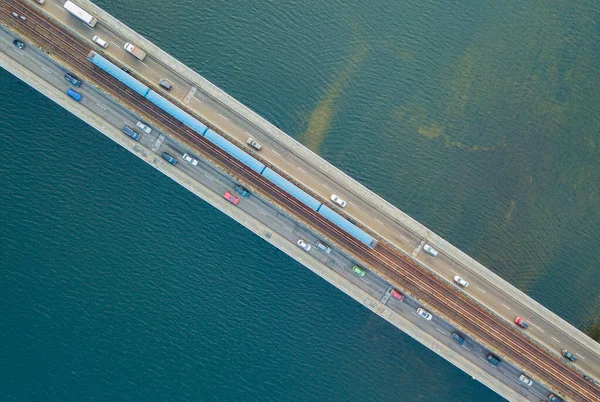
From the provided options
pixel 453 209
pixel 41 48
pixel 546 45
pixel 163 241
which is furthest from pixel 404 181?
pixel 41 48

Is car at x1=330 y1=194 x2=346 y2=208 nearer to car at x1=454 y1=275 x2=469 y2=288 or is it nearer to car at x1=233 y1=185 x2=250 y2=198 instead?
car at x1=233 y1=185 x2=250 y2=198

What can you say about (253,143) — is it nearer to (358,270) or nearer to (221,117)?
(221,117)

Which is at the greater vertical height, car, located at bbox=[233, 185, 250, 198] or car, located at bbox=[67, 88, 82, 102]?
car, located at bbox=[233, 185, 250, 198]

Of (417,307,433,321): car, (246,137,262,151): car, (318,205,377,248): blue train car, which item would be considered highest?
(246,137,262,151): car

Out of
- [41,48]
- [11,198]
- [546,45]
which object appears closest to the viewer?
[41,48]

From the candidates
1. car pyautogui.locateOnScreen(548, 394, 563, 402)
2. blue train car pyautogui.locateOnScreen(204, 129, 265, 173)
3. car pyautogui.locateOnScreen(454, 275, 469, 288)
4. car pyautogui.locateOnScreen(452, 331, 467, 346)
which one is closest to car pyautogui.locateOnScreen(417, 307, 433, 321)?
car pyautogui.locateOnScreen(452, 331, 467, 346)

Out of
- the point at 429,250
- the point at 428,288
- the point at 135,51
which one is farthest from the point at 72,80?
the point at 428,288

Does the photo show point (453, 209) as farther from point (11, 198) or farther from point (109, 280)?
point (11, 198)
